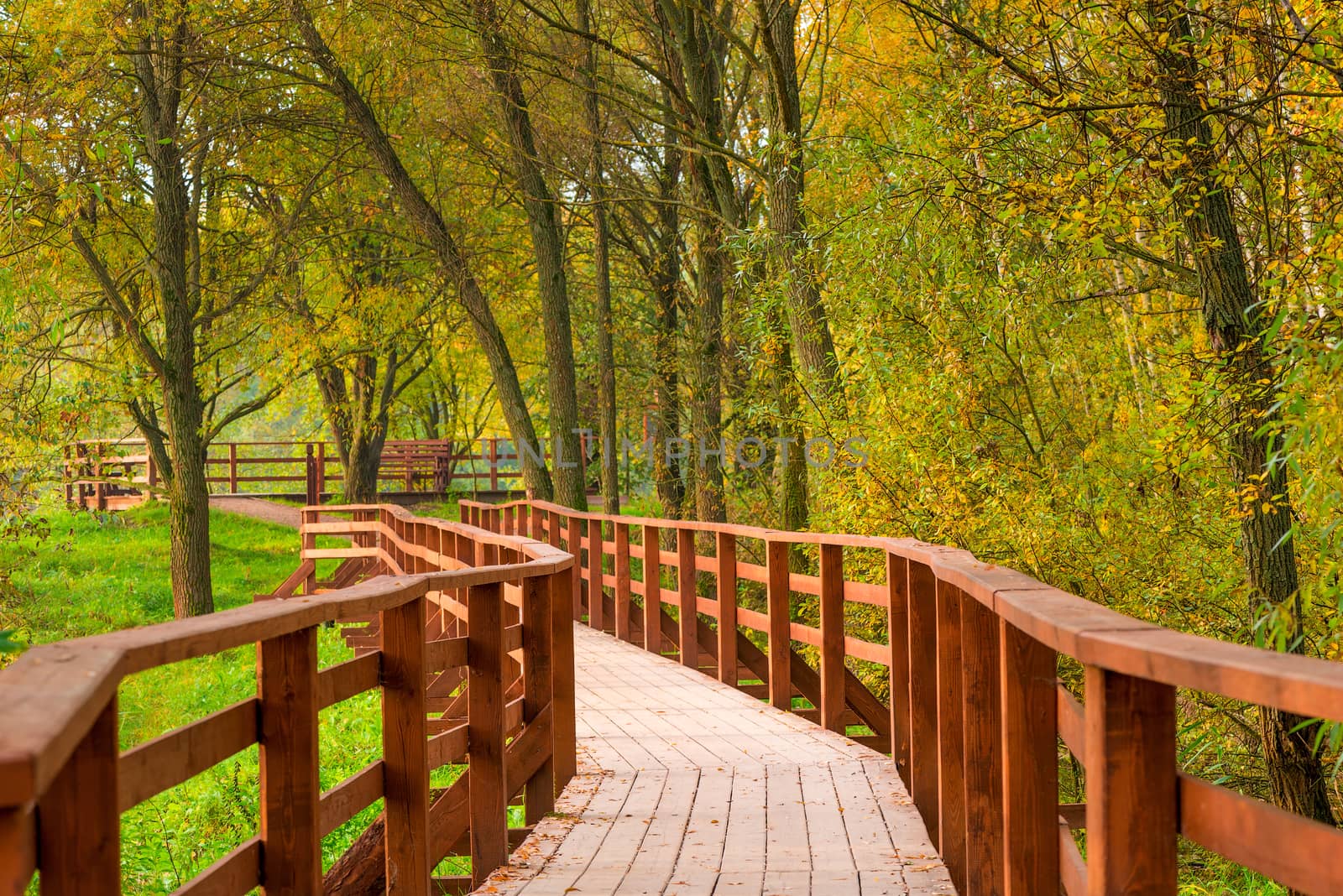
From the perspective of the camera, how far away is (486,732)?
16.4 feet

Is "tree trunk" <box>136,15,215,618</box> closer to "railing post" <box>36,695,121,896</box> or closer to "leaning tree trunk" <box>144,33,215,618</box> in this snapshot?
"leaning tree trunk" <box>144,33,215,618</box>

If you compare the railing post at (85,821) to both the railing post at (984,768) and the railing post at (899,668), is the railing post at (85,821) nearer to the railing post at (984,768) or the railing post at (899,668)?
the railing post at (984,768)

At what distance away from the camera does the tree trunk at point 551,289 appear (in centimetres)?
1781

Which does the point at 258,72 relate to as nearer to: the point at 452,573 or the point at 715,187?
the point at 715,187

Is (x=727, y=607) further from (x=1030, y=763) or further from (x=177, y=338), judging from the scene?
(x=177, y=338)

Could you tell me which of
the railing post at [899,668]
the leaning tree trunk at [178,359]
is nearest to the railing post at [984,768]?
the railing post at [899,668]

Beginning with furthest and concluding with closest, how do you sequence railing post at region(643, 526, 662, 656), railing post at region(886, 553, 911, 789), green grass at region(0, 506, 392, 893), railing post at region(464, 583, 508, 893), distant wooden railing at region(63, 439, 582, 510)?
distant wooden railing at region(63, 439, 582, 510)
railing post at region(643, 526, 662, 656)
green grass at region(0, 506, 392, 893)
railing post at region(886, 553, 911, 789)
railing post at region(464, 583, 508, 893)

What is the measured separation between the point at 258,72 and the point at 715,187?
7.07 meters

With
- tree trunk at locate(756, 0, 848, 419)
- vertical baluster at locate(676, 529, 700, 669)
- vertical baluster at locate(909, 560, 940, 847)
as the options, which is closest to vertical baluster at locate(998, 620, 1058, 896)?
vertical baluster at locate(909, 560, 940, 847)

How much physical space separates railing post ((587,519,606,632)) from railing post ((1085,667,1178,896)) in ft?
36.4

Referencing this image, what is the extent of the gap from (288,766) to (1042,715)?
166 centimetres

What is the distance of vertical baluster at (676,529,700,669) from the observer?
34.0 feet

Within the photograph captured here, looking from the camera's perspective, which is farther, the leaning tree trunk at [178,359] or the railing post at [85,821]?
the leaning tree trunk at [178,359]

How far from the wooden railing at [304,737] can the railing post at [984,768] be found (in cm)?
157
